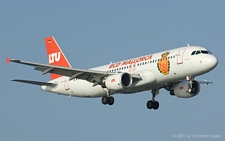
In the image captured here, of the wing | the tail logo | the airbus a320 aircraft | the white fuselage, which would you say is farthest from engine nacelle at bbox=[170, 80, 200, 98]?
the tail logo

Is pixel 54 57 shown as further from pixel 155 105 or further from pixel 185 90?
pixel 185 90

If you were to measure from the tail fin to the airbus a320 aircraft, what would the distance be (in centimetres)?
520

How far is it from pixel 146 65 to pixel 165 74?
8.12 ft

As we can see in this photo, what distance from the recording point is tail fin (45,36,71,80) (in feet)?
237

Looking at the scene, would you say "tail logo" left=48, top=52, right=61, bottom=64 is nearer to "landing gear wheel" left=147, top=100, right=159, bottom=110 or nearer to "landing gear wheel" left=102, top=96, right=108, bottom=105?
"landing gear wheel" left=102, top=96, right=108, bottom=105

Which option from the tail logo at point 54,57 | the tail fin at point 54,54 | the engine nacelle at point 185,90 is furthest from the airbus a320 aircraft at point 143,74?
the tail logo at point 54,57

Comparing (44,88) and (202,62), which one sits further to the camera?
(44,88)

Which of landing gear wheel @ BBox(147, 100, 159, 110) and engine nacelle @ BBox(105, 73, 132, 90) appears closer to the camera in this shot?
engine nacelle @ BBox(105, 73, 132, 90)

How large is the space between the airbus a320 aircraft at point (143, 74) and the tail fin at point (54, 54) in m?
5.20

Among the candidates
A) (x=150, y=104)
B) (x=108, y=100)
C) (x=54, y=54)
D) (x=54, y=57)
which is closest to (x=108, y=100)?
(x=108, y=100)

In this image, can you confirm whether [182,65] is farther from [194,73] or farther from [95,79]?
[95,79]

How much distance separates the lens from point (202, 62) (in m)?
56.0

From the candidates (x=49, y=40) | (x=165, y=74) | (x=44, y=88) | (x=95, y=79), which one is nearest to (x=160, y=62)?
(x=165, y=74)

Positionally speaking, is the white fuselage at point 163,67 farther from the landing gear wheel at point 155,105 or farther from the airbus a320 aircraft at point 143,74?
the landing gear wheel at point 155,105
